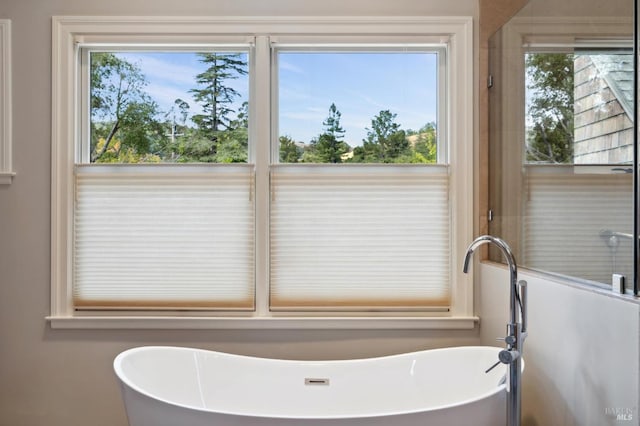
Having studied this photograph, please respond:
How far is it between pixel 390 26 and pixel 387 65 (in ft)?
0.64

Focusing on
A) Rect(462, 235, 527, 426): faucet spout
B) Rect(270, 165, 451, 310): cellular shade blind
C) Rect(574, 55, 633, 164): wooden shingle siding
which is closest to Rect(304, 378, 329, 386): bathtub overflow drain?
Rect(270, 165, 451, 310): cellular shade blind

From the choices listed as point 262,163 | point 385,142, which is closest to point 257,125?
point 262,163

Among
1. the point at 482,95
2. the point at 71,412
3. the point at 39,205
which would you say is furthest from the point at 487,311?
the point at 39,205

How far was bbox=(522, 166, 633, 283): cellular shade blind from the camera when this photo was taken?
146 centimetres

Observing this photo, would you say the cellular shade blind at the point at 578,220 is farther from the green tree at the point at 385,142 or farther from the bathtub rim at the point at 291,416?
the green tree at the point at 385,142

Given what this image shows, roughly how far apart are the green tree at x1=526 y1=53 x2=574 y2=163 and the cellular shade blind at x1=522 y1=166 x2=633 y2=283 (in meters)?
0.06

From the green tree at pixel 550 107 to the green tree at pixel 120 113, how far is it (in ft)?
5.94

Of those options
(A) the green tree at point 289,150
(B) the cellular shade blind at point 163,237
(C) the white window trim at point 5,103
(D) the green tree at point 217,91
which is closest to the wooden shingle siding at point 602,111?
(A) the green tree at point 289,150

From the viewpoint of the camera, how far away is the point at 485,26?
98.0 inches

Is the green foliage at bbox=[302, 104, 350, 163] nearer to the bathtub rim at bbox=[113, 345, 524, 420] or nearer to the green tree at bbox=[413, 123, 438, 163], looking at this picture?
the green tree at bbox=[413, 123, 438, 163]

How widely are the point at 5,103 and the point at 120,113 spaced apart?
54cm

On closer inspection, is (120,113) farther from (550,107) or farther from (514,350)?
(514,350)

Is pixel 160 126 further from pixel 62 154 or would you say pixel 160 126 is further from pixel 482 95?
pixel 482 95

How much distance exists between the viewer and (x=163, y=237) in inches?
99.0
